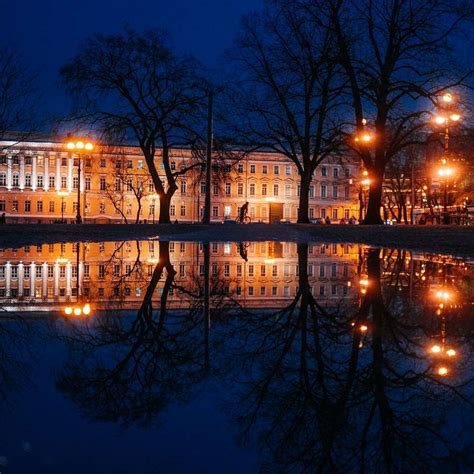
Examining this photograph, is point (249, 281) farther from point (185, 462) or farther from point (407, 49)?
point (407, 49)

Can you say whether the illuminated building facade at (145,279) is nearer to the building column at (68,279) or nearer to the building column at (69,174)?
the building column at (68,279)

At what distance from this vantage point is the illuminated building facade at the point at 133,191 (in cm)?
10331

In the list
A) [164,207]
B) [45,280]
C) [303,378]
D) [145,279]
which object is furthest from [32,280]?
[164,207]

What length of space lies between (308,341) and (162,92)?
33.8m

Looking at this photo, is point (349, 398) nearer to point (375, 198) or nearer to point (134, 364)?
point (134, 364)

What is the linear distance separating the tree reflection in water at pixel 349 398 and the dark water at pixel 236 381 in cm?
1

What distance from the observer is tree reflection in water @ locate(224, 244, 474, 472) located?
106 inches

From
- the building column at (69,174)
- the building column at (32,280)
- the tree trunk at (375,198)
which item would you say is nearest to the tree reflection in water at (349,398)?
the building column at (32,280)

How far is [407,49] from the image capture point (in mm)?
28625

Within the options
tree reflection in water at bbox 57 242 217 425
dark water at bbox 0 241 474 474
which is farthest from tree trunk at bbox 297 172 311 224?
tree reflection in water at bbox 57 242 217 425

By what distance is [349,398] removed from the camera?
339cm

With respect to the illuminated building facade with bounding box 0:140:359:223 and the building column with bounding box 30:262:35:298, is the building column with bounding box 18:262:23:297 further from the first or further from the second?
the illuminated building facade with bounding box 0:140:359:223

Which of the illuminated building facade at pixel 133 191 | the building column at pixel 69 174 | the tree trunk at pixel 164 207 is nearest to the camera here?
the tree trunk at pixel 164 207

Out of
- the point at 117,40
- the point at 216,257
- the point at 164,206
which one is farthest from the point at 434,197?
the point at 216,257
